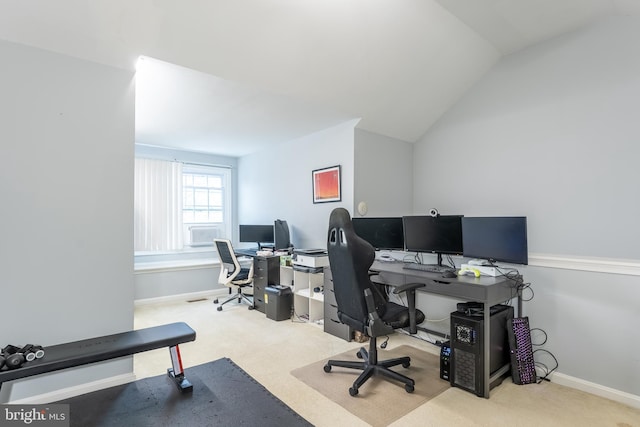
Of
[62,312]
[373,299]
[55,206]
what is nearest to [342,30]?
[373,299]

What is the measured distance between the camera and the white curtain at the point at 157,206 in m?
4.93

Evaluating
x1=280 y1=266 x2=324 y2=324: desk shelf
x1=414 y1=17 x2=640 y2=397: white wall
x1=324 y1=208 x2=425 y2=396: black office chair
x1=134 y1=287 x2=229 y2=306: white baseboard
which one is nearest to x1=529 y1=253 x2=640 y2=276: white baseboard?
x1=414 y1=17 x2=640 y2=397: white wall

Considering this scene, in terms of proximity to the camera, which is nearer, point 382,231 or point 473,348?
point 473,348

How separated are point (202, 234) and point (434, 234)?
160 inches

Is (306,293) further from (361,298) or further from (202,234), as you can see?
(202,234)

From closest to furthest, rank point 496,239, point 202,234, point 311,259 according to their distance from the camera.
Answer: point 496,239 < point 311,259 < point 202,234

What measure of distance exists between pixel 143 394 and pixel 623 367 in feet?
11.5

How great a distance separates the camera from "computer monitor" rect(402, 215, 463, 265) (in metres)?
2.97

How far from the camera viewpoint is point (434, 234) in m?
3.10

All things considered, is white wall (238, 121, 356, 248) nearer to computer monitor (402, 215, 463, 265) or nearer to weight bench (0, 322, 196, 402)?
computer monitor (402, 215, 463, 265)

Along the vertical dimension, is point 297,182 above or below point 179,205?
above

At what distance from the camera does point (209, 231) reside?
571cm

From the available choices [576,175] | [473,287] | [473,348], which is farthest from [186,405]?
[576,175]

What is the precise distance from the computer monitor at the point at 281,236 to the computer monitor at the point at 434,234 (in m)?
1.86
